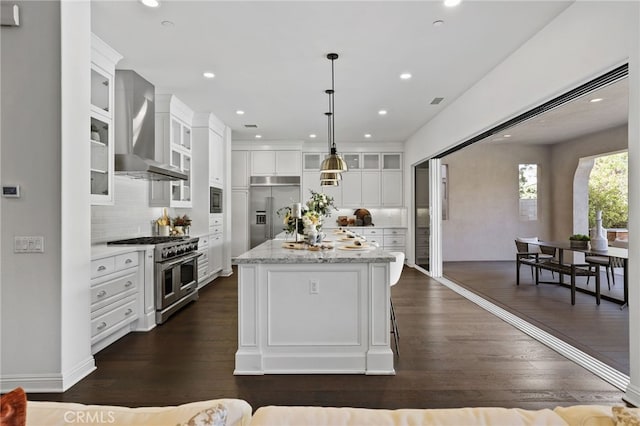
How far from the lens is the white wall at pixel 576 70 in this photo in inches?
89.2

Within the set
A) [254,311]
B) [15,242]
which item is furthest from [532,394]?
[15,242]

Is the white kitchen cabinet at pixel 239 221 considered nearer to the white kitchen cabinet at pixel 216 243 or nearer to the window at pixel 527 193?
the white kitchen cabinet at pixel 216 243

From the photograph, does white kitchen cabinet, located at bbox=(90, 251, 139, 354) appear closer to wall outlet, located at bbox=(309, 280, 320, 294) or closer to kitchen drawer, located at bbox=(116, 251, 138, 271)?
kitchen drawer, located at bbox=(116, 251, 138, 271)

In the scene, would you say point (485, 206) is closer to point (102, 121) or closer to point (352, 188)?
point (352, 188)

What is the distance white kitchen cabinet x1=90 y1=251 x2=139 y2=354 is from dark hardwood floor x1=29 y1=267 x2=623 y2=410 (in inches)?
5.7

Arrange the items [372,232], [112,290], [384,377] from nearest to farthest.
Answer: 1. [384,377]
2. [112,290]
3. [372,232]

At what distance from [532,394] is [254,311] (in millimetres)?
2073

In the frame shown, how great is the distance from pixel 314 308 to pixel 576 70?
2.77 metres

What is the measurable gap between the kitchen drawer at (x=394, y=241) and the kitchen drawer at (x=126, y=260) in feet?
18.8

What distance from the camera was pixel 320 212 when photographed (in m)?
4.09

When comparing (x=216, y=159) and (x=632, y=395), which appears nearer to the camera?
(x=632, y=395)

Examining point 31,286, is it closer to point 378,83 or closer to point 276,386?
point 276,386

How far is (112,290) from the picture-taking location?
10.8ft

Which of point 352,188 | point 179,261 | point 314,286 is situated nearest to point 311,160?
point 352,188
